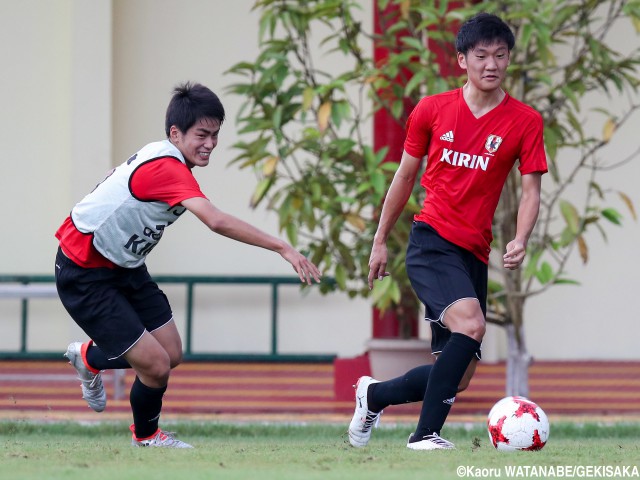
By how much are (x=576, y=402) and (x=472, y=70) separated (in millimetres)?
4250

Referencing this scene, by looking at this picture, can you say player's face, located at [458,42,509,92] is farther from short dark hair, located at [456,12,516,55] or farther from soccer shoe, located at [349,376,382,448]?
soccer shoe, located at [349,376,382,448]

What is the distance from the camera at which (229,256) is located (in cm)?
1173

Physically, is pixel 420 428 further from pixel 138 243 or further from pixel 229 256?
pixel 229 256

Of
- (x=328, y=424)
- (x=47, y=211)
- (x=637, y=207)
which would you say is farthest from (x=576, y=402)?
(x=47, y=211)

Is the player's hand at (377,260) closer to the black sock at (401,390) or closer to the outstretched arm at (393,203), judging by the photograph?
the outstretched arm at (393,203)

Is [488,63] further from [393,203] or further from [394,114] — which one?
[394,114]

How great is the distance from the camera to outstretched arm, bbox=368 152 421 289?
558cm

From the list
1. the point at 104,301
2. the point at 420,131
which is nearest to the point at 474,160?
the point at 420,131

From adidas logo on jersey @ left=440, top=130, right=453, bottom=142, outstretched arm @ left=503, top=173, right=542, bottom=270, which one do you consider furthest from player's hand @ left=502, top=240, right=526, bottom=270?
adidas logo on jersey @ left=440, top=130, right=453, bottom=142

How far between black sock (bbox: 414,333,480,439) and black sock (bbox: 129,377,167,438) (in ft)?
4.24

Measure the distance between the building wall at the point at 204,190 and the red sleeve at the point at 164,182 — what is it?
5882mm

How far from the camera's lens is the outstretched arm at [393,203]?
558 cm

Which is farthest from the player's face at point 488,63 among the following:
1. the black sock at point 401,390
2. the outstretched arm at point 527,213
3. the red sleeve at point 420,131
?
the black sock at point 401,390

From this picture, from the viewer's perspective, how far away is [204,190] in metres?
11.5
